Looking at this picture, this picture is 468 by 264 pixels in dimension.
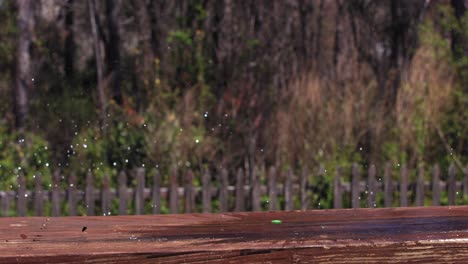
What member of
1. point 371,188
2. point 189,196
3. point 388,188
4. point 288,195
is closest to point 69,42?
point 189,196

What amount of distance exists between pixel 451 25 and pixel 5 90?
18.2 feet

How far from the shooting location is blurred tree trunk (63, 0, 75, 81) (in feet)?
36.5

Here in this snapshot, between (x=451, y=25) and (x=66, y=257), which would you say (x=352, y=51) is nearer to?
(x=451, y=25)

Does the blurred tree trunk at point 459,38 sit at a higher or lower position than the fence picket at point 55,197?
higher

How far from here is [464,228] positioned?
1208mm

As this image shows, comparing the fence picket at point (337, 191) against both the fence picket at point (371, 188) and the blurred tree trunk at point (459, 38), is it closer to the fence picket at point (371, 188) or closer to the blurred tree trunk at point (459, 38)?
the fence picket at point (371, 188)

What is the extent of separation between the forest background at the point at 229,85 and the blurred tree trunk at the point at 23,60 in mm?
21

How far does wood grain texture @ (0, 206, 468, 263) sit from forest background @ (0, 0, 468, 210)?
6.25 m

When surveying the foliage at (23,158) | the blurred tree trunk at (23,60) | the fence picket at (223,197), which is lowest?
the fence picket at (223,197)

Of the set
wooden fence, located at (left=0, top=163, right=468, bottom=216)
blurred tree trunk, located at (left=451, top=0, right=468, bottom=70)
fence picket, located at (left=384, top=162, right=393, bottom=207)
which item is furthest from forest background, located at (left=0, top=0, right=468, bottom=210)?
fence picket, located at (left=384, top=162, right=393, bottom=207)

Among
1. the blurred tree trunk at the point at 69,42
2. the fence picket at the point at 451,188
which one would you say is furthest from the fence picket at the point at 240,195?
the blurred tree trunk at the point at 69,42

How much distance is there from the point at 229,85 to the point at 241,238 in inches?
310

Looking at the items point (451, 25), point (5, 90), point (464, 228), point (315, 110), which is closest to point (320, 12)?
point (451, 25)

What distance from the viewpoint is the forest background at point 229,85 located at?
814 centimetres
